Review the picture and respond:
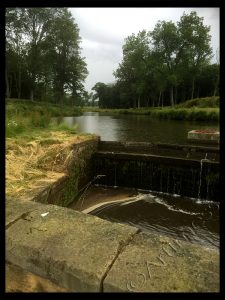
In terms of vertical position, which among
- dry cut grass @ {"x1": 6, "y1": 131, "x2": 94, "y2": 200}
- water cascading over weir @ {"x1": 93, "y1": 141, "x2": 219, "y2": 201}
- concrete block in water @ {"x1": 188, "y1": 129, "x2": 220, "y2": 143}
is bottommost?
water cascading over weir @ {"x1": 93, "y1": 141, "x2": 219, "y2": 201}

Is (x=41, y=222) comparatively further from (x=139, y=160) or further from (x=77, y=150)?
(x=139, y=160)

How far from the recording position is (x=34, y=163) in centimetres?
451

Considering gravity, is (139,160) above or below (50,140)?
below

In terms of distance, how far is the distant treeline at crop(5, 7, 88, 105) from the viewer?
27.2 m

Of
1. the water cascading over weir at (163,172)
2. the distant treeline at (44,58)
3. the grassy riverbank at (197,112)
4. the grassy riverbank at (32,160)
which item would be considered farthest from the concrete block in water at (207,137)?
the distant treeline at (44,58)

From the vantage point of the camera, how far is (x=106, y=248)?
1663 mm

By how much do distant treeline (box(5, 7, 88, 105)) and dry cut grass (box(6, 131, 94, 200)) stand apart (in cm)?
1977

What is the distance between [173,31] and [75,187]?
127ft

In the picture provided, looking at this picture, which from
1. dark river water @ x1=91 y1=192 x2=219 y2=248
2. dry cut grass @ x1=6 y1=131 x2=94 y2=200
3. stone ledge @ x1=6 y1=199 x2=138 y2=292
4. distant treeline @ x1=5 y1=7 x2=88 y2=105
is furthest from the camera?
distant treeline @ x1=5 y1=7 x2=88 y2=105

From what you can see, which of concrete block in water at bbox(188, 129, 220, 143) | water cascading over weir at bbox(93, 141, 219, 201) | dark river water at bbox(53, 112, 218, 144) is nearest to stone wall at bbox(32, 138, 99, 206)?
water cascading over weir at bbox(93, 141, 219, 201)

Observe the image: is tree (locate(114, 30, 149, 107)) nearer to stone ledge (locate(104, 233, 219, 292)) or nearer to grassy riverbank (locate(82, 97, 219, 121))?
grassy riverbank (locate(82, 97, 219, 121))

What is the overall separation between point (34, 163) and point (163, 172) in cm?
359
